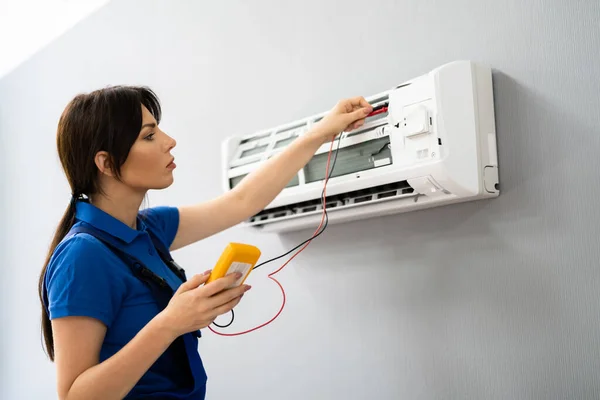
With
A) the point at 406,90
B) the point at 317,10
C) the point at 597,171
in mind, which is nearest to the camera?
the point at 597,171

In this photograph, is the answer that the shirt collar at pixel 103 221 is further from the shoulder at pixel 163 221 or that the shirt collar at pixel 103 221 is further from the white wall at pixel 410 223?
the white wall at pixel 410 223

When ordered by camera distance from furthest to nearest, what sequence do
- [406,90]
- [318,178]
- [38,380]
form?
[38,380] → [318,178] → [406,90]

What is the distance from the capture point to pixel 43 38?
335 cm

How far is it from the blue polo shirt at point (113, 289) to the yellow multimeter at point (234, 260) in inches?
7.4

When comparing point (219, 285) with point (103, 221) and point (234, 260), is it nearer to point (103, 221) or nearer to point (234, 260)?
point (234, 260)

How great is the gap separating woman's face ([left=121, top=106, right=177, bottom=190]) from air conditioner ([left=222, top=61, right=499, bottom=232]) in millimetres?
379

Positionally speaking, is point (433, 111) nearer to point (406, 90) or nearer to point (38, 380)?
point (406, 90)

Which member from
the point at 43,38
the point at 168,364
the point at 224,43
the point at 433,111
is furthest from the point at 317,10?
the point at 43,38

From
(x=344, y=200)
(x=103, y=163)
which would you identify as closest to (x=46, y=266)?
(x=103, y=163)

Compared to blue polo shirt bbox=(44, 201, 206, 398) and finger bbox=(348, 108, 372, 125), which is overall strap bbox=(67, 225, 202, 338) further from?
finger bbox=(348, 108, 372, 125)

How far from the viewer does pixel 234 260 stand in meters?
1.14

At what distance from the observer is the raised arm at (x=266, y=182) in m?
1.46

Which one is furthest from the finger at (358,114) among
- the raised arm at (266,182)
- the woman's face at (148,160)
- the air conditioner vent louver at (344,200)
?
the woman's face at (148,160)

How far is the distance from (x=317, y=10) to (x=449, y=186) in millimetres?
781
